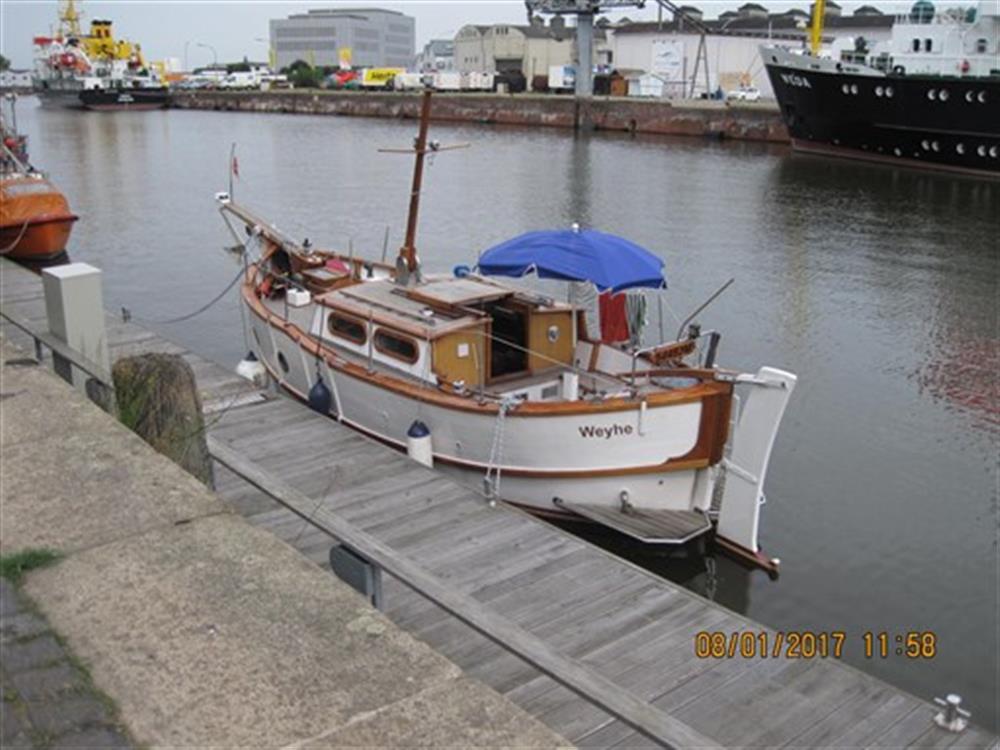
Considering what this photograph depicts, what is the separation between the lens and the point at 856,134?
54.2 m

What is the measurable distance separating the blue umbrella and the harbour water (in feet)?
10.2

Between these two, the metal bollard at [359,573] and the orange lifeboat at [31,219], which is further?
the orange lifeboat at [31,219]

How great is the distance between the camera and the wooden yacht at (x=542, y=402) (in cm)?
1066

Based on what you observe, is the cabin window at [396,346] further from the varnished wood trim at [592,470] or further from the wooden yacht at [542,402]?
the varnished wood trim at [592,470]

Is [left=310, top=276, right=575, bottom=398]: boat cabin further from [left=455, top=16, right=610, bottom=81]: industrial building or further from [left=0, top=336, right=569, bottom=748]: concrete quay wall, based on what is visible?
[left=455, top=16, right=610, bottom=81]: industrial building

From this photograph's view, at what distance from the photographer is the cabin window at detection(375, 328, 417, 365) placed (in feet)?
38.9

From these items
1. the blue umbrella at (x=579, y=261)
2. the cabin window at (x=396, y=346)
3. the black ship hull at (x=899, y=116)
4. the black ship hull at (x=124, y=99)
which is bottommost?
the cabin window at (x=396, y=346)

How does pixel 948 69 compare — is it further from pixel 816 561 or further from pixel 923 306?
pixel 816 561

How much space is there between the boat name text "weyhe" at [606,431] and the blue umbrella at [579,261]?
1774 millimetres

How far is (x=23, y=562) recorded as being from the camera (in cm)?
418

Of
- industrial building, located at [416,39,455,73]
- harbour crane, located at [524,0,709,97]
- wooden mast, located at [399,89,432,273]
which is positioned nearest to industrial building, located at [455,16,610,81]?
industrial building, located at [416,39,455,73]

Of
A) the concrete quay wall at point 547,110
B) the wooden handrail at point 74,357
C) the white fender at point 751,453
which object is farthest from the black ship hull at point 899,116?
the wooden handrail at point 74,357

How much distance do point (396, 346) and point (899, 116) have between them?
1836 inches

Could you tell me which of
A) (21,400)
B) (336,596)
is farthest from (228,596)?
(21,400)
